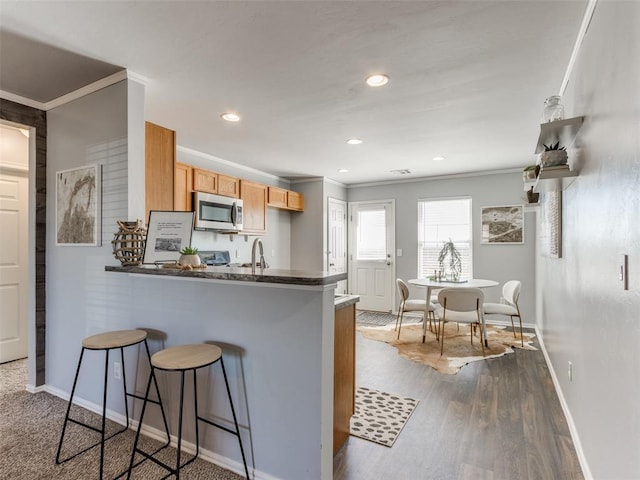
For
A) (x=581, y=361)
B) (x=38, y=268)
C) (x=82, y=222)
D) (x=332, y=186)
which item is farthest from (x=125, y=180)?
(x=332, y=186)

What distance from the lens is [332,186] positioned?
6.14 meters

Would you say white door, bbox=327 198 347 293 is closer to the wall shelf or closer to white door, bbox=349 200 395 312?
white door, bbox=349 200 395 312

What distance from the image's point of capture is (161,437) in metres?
2.15

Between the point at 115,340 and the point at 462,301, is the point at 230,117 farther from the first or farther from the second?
the point at 462,301

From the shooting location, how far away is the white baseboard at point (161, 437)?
1841 mm

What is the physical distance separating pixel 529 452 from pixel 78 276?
331cm

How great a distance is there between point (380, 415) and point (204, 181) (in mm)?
3188

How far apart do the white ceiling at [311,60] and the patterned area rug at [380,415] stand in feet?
7.85

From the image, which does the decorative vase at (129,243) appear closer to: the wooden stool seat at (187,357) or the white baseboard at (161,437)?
the wooden stool seat at (187,357)

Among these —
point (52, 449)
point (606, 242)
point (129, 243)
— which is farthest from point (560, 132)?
point (52, 449)

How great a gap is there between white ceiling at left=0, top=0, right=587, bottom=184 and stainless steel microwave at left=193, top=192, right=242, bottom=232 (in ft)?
2.78

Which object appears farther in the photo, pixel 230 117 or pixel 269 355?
pixel 230 117

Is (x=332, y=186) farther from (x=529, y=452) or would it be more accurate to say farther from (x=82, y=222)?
(x=529, y=452)

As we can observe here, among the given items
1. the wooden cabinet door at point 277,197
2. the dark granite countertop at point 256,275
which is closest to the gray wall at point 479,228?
the wooden cabinet door at point 277,197
